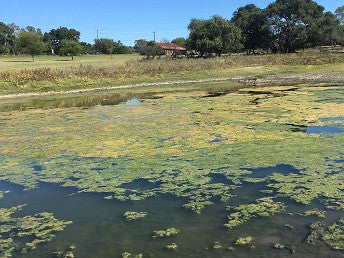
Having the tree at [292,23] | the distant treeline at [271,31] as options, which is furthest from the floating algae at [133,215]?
the tree at [292,23]

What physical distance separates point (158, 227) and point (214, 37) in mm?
49817

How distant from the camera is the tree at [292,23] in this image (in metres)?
58.4

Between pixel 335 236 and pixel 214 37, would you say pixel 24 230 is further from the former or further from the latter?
pixel 214 37

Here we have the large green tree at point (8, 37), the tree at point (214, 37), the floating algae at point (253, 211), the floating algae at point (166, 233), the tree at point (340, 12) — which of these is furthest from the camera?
the large green tree at point (8, 37)

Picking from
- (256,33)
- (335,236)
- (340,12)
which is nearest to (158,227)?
(335,236)

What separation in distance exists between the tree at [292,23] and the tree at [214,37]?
9.11 m

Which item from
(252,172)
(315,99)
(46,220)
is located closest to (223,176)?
(252,172)

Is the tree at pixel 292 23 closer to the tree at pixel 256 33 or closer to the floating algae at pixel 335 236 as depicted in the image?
the tree at pixel 256 33

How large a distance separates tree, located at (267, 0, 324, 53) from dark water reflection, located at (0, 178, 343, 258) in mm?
56772

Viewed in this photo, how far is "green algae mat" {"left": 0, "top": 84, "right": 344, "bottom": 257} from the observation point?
5.17m

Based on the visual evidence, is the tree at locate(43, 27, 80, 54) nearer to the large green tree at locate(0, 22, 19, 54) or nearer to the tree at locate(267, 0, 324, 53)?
the large green tree at locate(0, 22, 19, 54)

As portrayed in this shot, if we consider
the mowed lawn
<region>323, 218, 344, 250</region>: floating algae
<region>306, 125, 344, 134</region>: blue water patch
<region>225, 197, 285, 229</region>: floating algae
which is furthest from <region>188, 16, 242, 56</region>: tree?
<region>323, 218, 344, 250</region>: floating algae

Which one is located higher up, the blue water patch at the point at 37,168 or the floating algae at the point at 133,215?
the floating algae at the point at 133,215

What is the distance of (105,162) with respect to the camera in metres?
8.92
